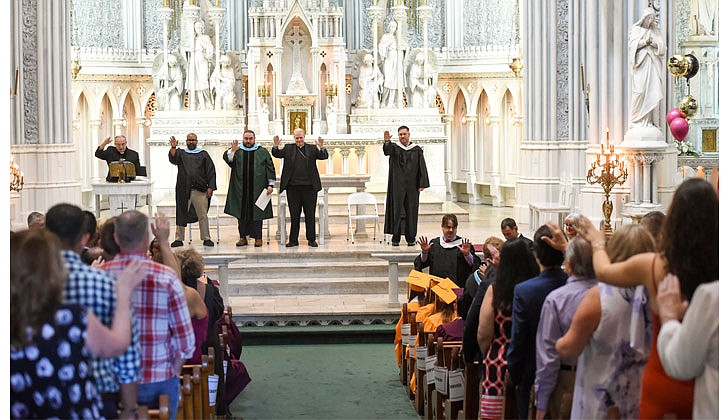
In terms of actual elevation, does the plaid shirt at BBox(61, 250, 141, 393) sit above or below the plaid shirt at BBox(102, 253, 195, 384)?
above

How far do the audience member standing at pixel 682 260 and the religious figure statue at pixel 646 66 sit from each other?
338 inches

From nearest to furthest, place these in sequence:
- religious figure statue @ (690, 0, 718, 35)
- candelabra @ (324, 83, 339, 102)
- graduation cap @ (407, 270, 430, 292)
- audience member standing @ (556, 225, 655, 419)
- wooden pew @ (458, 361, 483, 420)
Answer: audience member standing @ (556, 225, 655, 419)
wooden pew @ (458, 361, 483, 420)
graduation cap @ (407, 270, 430, 292)
religious figure statue @ (690, 0, 718, 35)
candelabra @ (324, 83, 339, 102)

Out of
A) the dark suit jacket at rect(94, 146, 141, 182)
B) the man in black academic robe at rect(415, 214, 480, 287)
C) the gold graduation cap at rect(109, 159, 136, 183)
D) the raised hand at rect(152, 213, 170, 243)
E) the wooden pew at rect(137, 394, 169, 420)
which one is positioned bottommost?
the wooden pew at rect(137, 394, 169, 420)

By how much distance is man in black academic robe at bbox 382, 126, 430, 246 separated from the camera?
14.7 meters

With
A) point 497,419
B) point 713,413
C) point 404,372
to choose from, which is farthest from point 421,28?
point 713,413

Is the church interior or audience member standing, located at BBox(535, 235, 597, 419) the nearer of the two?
audience member standing, located at BBox(535, 235, 597, 419)

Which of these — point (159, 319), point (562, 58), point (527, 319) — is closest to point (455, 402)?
point (527, 319)

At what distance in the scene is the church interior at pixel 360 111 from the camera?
13.1 metres

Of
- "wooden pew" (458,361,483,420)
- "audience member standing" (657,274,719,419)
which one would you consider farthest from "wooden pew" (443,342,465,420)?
"audience member standing" (657,274,719,419)

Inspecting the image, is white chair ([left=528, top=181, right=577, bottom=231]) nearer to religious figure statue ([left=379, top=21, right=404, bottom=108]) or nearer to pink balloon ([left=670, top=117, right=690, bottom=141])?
pink balloon ([left=670, top=117, right=690, bottom=141])

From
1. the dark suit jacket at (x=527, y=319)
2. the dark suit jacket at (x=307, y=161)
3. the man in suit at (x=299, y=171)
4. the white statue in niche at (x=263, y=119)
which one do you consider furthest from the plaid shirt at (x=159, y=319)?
the white statue in niche at (x=263, y=119)

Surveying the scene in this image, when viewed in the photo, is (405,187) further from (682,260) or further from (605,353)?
(682,260)

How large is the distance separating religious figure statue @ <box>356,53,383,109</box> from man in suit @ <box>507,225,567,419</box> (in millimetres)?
15551

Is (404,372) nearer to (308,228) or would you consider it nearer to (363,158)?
(308,228)
